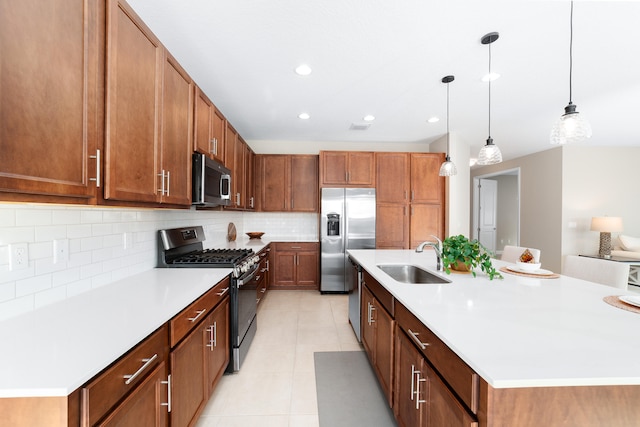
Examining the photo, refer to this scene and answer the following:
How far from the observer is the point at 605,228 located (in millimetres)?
4895

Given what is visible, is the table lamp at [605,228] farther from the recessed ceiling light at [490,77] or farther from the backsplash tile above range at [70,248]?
the backsplash tile above range at [70,248]

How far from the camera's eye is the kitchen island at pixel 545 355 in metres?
0.78

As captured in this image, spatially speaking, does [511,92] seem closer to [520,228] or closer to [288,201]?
[288,201]

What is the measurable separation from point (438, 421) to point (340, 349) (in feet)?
5.52

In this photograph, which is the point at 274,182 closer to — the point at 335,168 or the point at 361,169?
the point at 335,168

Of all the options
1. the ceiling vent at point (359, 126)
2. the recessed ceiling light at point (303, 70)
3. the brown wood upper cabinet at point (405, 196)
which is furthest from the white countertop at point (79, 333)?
the brown wood upper cabinet at point (405, 196)

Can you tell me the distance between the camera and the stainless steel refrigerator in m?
4.51

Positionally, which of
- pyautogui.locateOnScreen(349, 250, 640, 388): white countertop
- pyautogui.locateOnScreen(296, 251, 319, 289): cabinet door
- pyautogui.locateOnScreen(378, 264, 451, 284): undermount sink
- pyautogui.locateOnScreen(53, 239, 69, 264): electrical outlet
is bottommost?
pyautogui.locateOnScreen(296, 251, 319, 289): cabinet door

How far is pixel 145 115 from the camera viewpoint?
1.51 metres

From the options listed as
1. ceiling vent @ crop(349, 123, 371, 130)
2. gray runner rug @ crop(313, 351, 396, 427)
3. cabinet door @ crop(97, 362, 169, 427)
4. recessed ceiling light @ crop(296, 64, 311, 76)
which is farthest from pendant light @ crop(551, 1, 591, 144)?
ceiling vent @ crop(349, 123, 371, 130)

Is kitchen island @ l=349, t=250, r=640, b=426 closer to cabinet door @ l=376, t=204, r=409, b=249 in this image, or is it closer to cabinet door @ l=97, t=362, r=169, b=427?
cabinet door @ l=97, t=362, r=169, b=427

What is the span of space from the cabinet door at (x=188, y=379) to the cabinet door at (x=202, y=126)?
4.69 ft

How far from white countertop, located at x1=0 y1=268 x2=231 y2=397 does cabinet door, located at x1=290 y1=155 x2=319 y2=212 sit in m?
3.27

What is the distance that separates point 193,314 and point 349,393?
131cm
